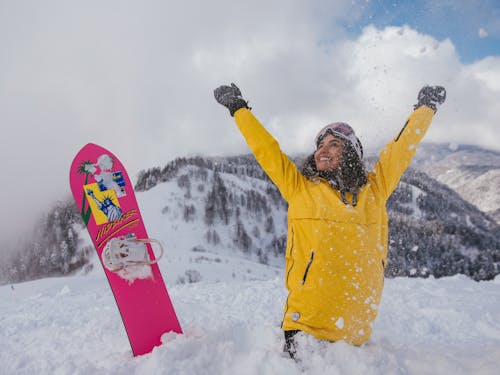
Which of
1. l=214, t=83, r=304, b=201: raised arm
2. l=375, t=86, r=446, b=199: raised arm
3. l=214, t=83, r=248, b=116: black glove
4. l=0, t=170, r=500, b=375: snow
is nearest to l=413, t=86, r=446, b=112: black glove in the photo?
l=375, t=86, r=446, b=199: raised arm

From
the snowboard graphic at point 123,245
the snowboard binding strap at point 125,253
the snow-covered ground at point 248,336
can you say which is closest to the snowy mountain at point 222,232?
the snow-covered ground at point 248,336

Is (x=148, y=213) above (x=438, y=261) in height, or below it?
above

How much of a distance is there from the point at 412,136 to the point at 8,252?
167444 mm

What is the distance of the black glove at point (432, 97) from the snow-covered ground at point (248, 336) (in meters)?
1.82

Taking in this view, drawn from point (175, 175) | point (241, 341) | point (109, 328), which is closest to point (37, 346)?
point (109, 328)

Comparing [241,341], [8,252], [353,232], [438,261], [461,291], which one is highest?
[353,232]

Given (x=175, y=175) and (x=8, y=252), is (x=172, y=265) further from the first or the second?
(x=8, y=252)

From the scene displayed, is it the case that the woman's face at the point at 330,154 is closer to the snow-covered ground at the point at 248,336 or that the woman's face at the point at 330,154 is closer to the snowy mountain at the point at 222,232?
the snow-covered ground at the point at 248,336

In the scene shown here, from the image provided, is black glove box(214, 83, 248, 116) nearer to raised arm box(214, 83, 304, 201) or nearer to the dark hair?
raised arm box(214, 83, 304, 201)

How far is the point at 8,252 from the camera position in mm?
136500

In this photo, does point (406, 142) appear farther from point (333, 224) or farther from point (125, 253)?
point (125, 253)

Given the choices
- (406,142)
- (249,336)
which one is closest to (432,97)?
(406,142)

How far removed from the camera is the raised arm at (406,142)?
97.7 inches

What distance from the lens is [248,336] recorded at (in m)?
3.13
